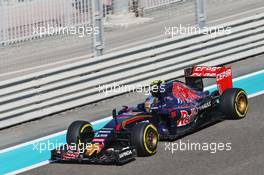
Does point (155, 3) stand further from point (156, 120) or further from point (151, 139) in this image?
point (151, 139)

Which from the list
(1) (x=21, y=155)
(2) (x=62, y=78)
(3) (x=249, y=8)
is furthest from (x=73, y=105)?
(3) (x=249, y=8)

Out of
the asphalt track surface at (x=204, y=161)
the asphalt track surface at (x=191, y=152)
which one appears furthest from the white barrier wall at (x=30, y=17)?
the asphalt track surface at (x=204, y=161)

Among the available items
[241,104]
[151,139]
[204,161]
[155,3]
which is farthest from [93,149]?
[155,3]

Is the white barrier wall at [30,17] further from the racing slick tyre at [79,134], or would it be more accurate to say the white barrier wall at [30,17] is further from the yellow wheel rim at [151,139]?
the yellow wheel rim at [151,139]

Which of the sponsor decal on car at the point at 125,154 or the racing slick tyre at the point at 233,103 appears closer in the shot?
the sponsor decal on car at the point at 125,154

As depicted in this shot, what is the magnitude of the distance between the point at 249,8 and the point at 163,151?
29.4 ft

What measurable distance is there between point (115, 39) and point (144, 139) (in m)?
5.34

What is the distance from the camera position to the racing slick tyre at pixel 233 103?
43.0 feet

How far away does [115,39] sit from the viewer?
1658 centimetres

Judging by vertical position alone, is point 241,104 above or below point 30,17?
below

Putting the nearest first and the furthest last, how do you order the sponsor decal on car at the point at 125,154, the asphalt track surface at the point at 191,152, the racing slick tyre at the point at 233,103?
the asphalt track surface at the point at 191,152 < the sponsor decal on car at the point at 125,154 < the racing slick tyre at the point at 233,103

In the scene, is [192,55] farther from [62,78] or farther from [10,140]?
[10,140]

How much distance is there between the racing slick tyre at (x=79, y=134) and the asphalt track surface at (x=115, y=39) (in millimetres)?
2573

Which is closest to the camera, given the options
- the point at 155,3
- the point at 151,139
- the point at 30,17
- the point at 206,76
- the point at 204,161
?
the point at 204,161
